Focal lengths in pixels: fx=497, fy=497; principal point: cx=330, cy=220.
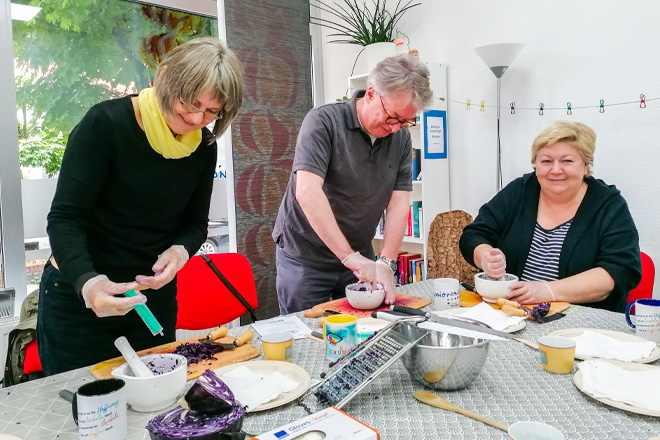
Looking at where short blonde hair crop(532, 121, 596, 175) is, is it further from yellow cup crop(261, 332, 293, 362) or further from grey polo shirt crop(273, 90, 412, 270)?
yellow cup crop(261, 332, 293, 362)

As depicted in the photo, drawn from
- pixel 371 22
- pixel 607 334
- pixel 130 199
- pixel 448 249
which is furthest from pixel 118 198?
pixel 371 22

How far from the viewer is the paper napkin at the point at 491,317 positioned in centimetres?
145

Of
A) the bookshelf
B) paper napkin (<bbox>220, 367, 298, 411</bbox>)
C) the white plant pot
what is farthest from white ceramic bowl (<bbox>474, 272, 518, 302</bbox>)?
the white plant pot

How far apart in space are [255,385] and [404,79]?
1200 millimetres

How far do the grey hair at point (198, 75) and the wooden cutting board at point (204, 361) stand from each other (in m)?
0.64

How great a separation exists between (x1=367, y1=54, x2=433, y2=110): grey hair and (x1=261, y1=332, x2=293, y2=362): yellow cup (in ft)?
3.31

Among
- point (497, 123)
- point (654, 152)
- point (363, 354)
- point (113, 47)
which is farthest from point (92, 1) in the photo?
point (654, 152)

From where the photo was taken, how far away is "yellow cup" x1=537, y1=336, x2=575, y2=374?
1.13 meters

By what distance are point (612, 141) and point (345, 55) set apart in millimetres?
2182

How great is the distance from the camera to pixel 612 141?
2.71 m

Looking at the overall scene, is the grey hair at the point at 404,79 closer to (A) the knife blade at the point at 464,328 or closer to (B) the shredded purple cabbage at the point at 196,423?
(A) the knife blade at the point at 464,328

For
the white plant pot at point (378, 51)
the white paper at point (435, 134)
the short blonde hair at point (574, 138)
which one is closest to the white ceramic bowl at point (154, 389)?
the short blonde hair at point (574, 138)

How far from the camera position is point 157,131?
1.37m

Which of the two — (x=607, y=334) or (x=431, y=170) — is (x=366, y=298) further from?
(x=431, y=170)
